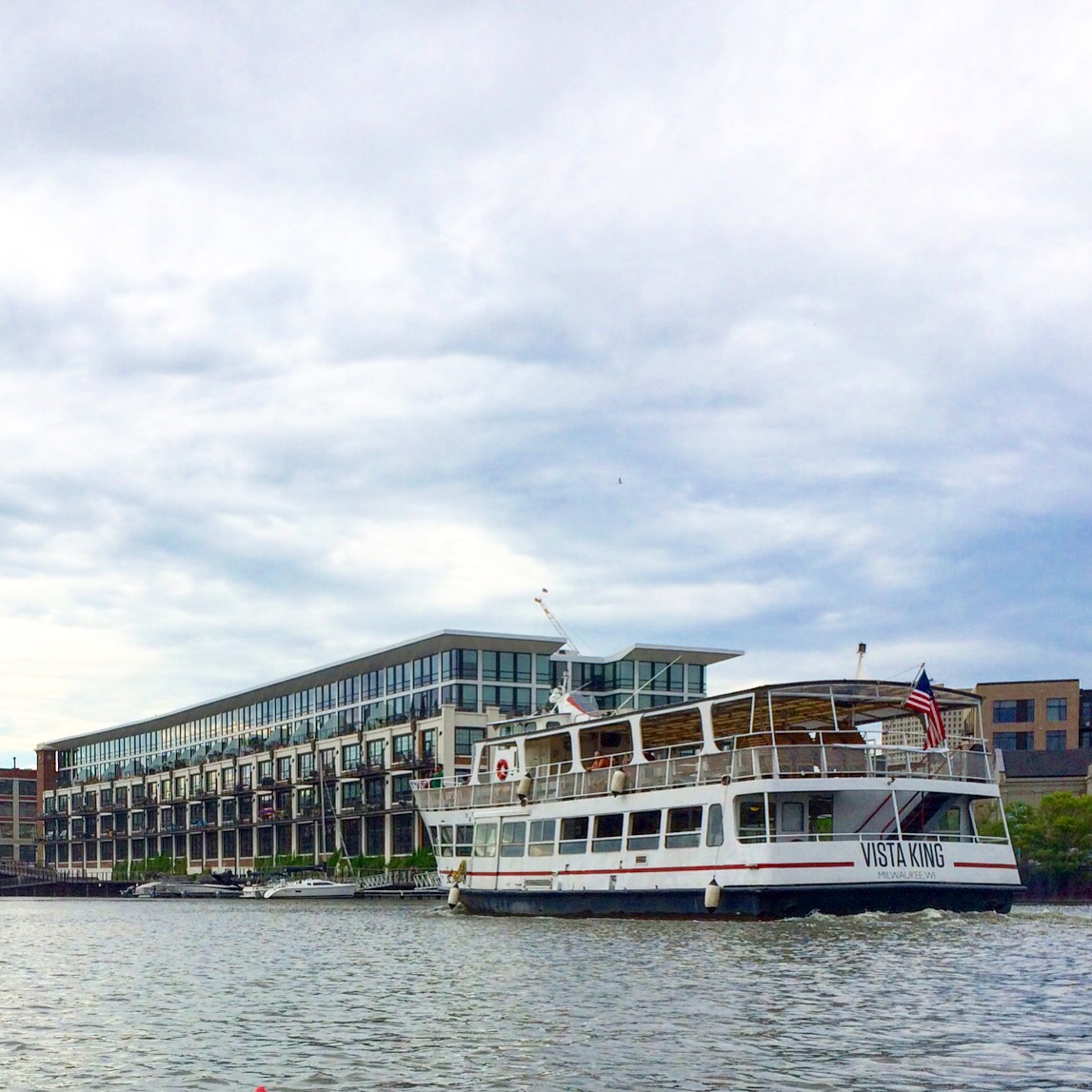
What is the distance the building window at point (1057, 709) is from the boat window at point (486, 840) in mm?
93100

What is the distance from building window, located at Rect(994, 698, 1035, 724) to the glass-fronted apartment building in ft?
107

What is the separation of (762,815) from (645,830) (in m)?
4.79

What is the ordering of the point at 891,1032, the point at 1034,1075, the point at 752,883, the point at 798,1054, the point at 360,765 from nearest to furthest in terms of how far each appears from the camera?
the point at 1034,1075, the point at 798,1054, the point at 891,1032, the point at 752,883, the point at 360,765

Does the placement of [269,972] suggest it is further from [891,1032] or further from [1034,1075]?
[1034,1075]

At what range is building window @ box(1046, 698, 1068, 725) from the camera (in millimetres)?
137750

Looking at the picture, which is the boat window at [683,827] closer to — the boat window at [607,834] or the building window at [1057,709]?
the boat window at [607,834]

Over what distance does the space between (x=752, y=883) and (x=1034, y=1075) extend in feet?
81.5

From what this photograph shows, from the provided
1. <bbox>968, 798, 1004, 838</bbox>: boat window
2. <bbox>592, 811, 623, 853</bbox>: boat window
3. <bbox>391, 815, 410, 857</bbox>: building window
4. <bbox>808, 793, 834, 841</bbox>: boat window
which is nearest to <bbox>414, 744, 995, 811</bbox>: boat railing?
<bbox>592, 811, 623, 853</bbox>: boat window

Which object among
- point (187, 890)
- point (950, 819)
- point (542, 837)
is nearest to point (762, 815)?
point (950, 819)

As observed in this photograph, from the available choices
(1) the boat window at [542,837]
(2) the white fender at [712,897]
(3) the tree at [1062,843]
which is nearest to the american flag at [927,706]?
(2) the white fender at [712,897]

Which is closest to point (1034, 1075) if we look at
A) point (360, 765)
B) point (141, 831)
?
point (360, 765)

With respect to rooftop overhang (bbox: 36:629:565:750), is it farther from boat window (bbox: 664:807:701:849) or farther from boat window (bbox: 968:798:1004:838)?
boat window (bbox: 664:807:701:849)

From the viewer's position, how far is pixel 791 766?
44969 millimetres

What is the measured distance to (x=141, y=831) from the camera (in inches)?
6270
